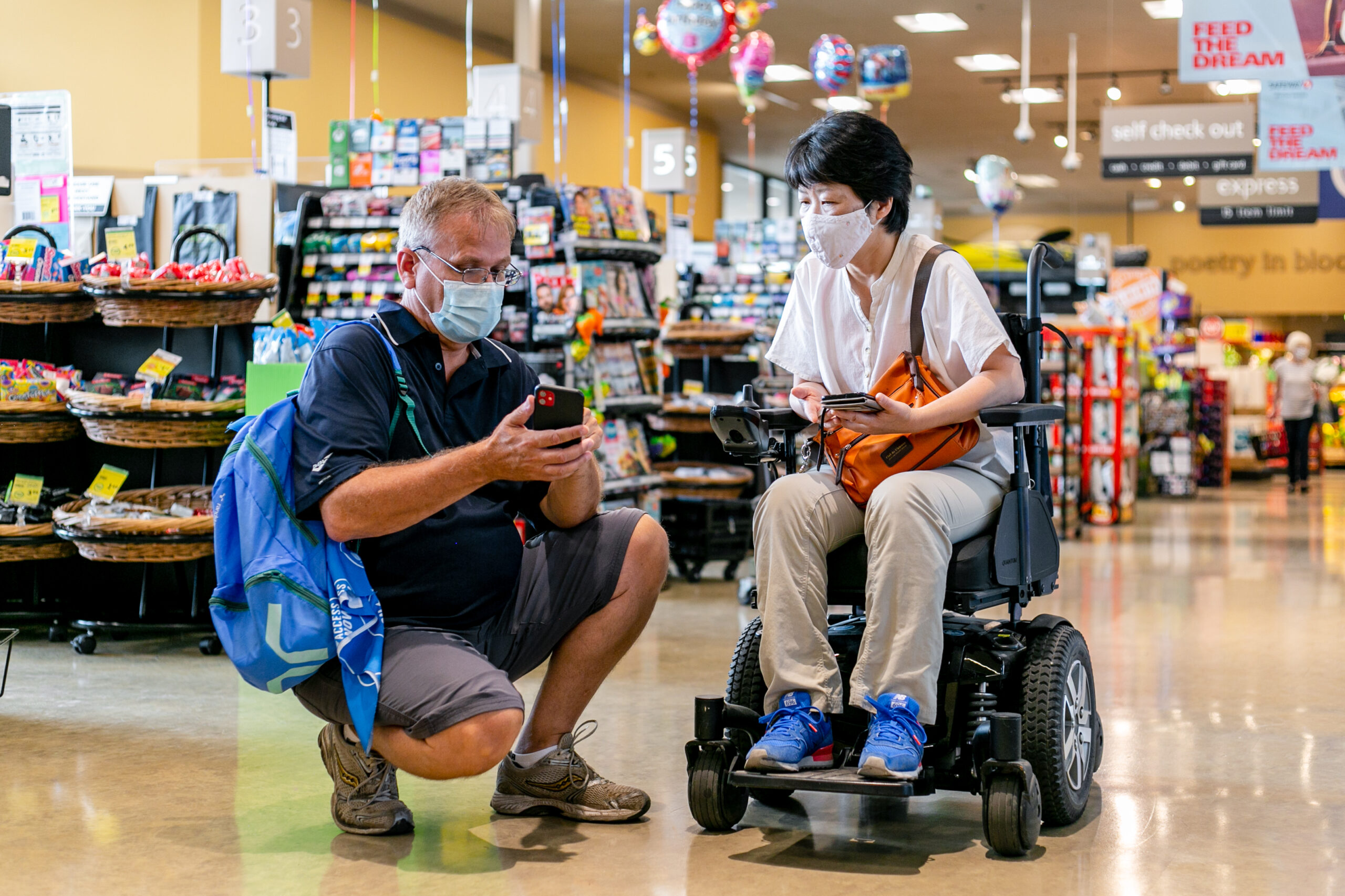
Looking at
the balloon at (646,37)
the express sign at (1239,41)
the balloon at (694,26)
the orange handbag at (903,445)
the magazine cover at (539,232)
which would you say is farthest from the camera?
the balloon at (646,37)

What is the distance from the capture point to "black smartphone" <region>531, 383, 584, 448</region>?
2.32 m

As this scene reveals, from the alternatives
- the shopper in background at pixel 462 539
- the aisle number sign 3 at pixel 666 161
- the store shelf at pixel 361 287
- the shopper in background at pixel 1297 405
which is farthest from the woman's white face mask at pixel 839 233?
the shopper in background at pixel 1297 405

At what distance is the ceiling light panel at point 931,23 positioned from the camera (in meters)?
13.7

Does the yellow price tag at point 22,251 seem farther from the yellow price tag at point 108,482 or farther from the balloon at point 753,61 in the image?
the balloon at point 753,61

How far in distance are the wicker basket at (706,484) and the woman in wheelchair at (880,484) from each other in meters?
3.65

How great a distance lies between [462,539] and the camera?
2.56 m

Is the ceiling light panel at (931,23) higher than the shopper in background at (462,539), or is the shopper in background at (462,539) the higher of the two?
the ceiling light panel at (931,23)

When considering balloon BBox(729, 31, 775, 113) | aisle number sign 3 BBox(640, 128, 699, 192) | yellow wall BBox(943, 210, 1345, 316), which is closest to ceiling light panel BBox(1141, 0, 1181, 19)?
balloon BBox(729, 31, 775, 113)

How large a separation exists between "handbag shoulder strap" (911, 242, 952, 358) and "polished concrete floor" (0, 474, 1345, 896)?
96 cm

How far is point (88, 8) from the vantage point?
10.5m

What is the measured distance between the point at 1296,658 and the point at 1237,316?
22.1m

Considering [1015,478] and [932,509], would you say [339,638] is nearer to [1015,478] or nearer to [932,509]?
[932,509]

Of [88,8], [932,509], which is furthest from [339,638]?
[88,8]

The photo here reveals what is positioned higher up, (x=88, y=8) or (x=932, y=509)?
(x=88, y=8)
